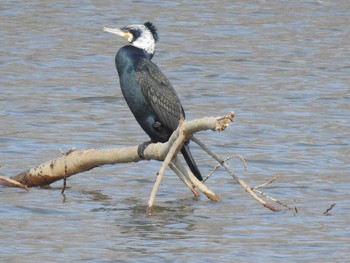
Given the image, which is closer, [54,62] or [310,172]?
[310,172]

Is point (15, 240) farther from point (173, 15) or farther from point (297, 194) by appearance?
point (173, 15)

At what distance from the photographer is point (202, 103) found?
1561 centimetres

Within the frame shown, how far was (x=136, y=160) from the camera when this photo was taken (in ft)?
31.3

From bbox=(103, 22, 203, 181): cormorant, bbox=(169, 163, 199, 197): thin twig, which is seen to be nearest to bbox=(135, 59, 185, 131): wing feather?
bbox=(103, 22, 203, 181): cormorant

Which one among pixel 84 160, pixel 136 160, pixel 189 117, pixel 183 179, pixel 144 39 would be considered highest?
pixel 144 39

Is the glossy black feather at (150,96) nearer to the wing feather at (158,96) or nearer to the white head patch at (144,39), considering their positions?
the wing feather at (158,96)

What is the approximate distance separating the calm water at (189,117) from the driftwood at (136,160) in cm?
17

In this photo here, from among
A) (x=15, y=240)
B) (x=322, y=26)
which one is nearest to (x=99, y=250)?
(x=15, y=240)

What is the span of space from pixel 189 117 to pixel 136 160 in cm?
522

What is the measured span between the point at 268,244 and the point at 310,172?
10.2ft

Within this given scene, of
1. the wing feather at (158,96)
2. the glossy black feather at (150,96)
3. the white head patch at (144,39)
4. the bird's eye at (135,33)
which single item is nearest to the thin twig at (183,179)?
the glossy black feather at (150,96)

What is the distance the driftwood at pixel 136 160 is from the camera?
8.79 m

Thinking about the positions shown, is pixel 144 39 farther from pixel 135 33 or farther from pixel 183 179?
pixel 183 179

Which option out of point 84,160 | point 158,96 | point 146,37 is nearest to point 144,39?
point 146,37
